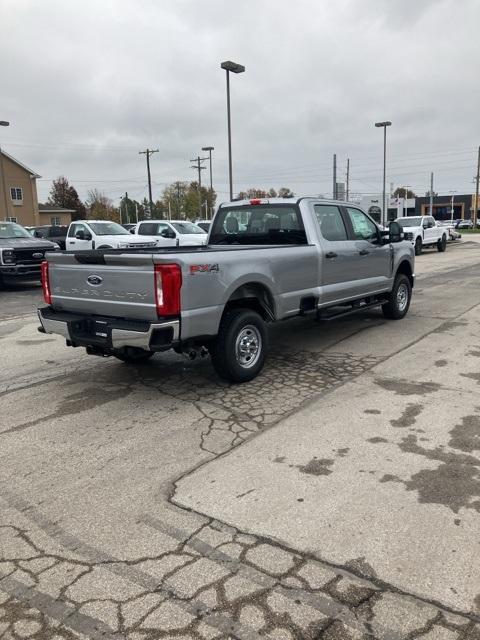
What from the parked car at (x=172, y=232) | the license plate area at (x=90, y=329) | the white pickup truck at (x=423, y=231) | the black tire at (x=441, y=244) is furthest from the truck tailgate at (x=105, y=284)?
the black tire at (x=441, y=244)

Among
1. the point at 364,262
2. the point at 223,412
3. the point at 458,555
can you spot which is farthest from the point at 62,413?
the point at 364,262

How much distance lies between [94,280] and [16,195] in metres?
50.8

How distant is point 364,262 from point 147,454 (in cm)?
477

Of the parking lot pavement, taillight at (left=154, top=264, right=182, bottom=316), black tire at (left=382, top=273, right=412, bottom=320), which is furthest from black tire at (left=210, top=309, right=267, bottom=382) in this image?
black tire at (left=382, top=273, right=412, bottom=320)

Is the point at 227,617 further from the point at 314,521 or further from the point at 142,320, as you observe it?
the point at 142,320

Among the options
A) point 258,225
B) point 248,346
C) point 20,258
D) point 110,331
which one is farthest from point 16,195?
point 110,331

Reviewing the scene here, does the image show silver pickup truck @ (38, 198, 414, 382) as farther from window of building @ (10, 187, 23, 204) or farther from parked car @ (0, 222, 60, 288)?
window of building @ (10, 187, 23, 204)

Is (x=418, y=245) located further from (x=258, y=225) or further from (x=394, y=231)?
(x=258, y=225)

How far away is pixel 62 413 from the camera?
4891mm

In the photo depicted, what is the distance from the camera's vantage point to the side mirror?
8172 millimetres

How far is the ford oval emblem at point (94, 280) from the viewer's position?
5.05 meters

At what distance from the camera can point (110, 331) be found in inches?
191

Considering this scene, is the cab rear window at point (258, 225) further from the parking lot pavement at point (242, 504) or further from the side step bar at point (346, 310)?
the parking lot pavement at point (242, 504)

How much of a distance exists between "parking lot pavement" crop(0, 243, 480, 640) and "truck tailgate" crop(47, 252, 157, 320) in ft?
2.98
